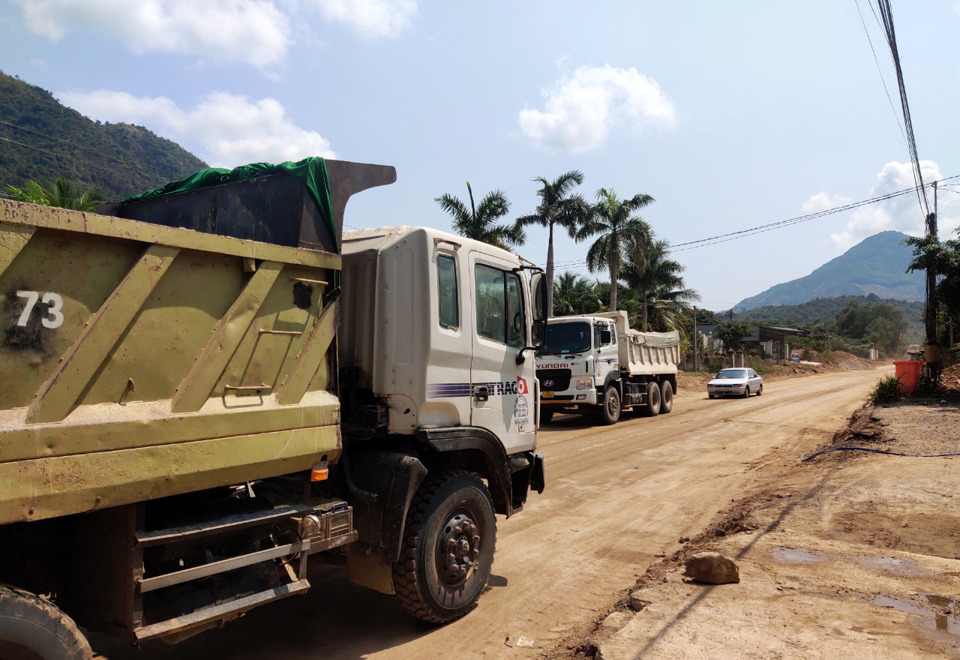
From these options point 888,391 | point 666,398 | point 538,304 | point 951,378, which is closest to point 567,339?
point 666,398

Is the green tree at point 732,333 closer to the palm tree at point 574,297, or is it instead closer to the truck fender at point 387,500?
the palm tree at point 574,297

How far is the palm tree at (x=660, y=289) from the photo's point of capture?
132ft

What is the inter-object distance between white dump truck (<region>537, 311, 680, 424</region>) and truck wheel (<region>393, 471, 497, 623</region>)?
11618mm

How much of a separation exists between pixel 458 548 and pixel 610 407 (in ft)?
43.1

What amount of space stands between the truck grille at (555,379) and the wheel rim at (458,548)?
1179 centimetres

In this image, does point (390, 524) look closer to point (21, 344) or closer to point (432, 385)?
point (432, 385)

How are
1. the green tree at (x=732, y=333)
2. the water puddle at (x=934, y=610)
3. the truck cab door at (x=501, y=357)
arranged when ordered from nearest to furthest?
the water puddle at (x=934, y=610)
the truck cab door at (x=501, y=357)
the green tree at (x=732, y=333)

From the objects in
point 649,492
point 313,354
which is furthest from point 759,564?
point 313,354

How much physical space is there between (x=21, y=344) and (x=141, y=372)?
508 mm

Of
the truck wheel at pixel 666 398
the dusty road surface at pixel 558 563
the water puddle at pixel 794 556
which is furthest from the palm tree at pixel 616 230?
the water puddle at pixel 794 556

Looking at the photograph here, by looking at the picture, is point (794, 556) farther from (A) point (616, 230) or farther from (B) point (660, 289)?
(B) point (660, 289)

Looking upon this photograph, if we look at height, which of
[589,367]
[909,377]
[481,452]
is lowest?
[481,452]

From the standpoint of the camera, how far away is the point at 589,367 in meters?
16.3

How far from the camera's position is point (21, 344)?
259cm
